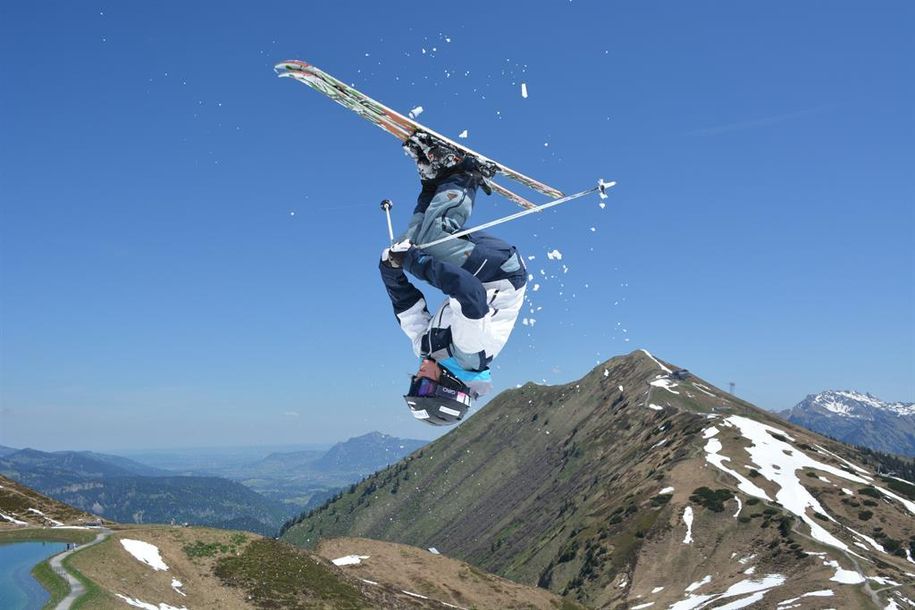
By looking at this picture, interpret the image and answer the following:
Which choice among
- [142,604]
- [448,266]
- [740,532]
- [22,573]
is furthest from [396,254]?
[740,532]

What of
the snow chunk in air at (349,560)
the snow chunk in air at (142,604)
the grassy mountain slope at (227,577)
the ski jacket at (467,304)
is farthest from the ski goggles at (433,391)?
the snow chunk in air at (349,560)

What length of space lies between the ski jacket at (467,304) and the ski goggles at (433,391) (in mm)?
402

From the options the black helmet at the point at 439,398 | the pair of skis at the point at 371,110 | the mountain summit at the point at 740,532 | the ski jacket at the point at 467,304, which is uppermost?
the pair of skis at the point at 371,110

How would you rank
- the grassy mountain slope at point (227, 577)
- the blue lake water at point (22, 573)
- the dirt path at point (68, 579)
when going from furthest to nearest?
the grassy mountain slope at point (227, 577), the dirt path at point (68, 579), the blue lake water at point (22, 573)

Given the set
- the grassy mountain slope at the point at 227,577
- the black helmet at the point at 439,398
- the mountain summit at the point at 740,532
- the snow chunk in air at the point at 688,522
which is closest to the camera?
the black helmet at the point at 439,398

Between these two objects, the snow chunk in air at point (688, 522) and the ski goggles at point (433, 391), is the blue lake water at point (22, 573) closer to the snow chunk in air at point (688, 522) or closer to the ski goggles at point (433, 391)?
the ski goggles at point (433, 391)

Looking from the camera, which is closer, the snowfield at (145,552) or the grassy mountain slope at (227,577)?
the grassy mountain slope at (227,577)

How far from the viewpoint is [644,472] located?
17400 centimetres

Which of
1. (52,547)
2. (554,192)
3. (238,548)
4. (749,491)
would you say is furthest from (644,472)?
(554,192)

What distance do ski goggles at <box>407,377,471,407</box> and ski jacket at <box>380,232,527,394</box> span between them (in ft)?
1.32

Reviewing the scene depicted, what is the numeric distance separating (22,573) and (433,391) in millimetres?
43403

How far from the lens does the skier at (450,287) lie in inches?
391

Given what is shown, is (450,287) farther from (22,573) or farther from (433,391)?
(22,573)

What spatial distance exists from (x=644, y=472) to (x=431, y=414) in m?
175
